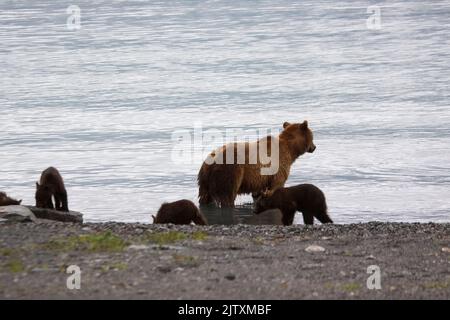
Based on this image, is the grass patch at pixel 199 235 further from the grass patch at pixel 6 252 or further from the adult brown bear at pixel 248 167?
the adult brown bear at pixel 248 167

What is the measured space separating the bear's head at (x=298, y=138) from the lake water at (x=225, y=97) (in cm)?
43

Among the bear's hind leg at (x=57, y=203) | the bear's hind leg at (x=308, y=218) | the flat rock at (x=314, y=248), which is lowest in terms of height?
the bear's hind leg at (x=308, y=218)

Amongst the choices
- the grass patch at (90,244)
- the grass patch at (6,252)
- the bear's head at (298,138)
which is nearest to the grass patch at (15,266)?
the grass patch at (6,252)

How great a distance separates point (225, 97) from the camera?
1942cm

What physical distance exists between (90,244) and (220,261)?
1077mm

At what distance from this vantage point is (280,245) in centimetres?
884

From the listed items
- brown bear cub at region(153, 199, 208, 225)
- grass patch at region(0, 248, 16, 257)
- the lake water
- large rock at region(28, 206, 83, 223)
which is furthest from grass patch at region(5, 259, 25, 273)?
the lake water

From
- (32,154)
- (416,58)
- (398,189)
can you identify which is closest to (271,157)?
(398,189)

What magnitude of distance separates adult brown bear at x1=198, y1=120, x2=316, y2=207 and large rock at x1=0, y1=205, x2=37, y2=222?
9.05ft

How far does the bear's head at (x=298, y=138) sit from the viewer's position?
13.6m

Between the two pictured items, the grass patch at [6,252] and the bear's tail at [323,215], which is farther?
the bear's tail at [323,215]

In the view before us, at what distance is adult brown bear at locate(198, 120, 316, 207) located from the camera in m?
12.6

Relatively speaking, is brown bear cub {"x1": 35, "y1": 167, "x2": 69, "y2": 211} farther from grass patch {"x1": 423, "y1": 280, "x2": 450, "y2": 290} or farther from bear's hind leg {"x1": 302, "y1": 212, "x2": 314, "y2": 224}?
grass patch {"x1": 423, "y1": 280, "x2": 450, "y2": 290}

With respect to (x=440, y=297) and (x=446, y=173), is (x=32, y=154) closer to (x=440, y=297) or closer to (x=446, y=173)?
(x=446, y=173)
